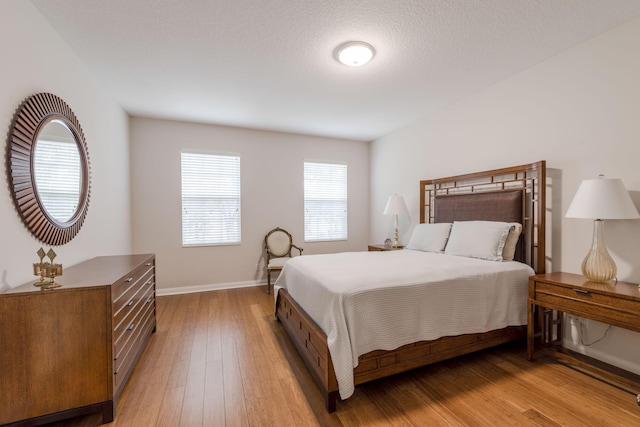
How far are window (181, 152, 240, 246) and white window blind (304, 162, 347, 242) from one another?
1238 mm

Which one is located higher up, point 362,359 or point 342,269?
point 342,269

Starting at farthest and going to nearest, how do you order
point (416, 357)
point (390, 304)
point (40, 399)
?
point (416, 357)
point (390, 304)
point (40, 399)

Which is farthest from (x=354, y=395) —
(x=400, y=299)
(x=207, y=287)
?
(x=207, y=287)

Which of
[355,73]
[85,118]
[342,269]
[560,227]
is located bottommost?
[342,269]

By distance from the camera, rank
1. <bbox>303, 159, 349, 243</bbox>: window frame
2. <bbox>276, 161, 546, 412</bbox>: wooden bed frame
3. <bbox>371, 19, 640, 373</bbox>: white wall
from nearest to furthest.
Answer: <bbox>276, 161, 546, 412</bbox>: wooden bed frame < <bbox>371, 19, 640, 373</bbox>: white wall < <bbox>303, 159, 349, 243</bbox>: window frame

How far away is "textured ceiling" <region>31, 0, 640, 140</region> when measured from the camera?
1.92 meters

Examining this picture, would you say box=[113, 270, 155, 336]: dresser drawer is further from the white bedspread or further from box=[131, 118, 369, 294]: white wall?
box=[131, 118, 369, 294]: white wall

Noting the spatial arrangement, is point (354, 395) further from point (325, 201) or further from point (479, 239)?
point (325, 201)

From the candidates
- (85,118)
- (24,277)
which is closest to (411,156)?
(85,118)

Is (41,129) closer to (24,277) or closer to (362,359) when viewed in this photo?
(24,277)

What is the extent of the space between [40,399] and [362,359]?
72.2 inches

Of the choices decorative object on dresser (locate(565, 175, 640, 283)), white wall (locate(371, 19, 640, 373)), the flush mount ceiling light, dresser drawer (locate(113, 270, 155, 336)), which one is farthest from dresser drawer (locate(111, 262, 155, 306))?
white wall (locate(371, 19, 640, 373))

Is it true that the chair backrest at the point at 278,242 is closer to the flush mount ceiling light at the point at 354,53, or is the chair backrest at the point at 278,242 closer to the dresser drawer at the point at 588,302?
the flush mount ceiling light at the point at 354,53

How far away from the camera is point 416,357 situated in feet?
6.63
